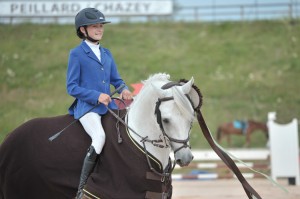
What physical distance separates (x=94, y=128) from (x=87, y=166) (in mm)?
341

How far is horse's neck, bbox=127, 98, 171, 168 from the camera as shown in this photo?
16.3ft

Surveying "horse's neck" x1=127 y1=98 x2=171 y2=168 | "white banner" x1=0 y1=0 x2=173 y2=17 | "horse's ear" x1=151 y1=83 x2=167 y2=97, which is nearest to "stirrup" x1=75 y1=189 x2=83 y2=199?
"horse's neck" x1=127 y1=98 x2=171 y2=168

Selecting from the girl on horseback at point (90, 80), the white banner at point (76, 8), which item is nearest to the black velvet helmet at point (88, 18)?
the girl on horseback at point (90, 80)

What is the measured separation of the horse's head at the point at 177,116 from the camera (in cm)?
459

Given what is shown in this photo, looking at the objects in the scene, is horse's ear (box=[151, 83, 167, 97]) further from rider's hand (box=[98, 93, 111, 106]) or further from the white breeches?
the white breeches

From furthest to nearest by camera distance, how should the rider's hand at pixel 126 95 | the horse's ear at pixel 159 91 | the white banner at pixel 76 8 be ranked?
the white banner at pixel 76 8 → the rider's hand at pixel 126 95 → the horse's ear at pixel 159 91

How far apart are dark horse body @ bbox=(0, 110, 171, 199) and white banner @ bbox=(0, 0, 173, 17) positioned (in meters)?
23.3

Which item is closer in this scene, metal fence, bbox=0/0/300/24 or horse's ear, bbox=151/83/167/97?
horse's ear, bbox=151/83/167/97

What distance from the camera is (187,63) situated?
26.0 metres

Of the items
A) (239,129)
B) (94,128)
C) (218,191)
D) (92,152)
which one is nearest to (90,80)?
(94,128)

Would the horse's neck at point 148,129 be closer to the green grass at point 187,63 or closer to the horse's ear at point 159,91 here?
the horse's ear at point 159,91

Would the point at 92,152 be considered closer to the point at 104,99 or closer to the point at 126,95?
the point at 104,99

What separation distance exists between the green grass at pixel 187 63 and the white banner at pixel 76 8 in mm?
870

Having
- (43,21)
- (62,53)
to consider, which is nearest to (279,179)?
(62,53)
